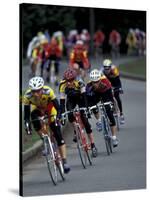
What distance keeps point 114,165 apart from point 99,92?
981mm

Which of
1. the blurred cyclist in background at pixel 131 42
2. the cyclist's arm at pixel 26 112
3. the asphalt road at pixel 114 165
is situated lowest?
the asphalt road at pixel 114 165

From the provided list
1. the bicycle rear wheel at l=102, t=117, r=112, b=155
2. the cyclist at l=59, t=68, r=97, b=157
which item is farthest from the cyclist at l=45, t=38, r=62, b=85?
the bicycle rear wheel at l=102, t=117, r=112, b=155

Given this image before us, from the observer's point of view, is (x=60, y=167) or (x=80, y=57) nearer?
(x=60, y=167)

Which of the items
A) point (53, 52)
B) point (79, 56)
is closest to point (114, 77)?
point (79, 56)

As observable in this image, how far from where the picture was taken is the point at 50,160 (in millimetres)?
13070

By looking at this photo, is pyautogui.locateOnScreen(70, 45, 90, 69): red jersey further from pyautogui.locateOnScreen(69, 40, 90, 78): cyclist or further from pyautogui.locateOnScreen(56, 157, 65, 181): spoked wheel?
pyautogui.locateOnScreen(56, 157, 65, 181): spoked wheel

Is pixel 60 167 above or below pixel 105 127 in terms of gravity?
below

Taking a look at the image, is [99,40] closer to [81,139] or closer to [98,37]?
[98,37]

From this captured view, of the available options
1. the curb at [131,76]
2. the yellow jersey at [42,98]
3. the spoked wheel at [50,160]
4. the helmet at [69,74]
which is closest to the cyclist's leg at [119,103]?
the curb at [131,76]

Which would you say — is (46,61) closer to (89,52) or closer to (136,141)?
(89,52)

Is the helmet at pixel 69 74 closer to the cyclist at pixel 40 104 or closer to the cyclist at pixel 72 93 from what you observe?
the cyclist at pixel 72 93

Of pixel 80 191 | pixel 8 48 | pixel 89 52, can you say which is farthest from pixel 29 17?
pixel 80 191

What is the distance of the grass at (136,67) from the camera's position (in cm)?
1444

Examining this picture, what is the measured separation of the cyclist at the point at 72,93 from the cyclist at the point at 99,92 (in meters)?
0.14
